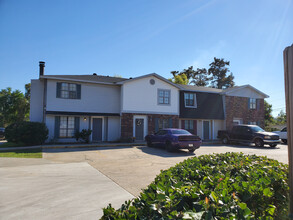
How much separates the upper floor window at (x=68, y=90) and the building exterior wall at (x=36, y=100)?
6.22 feet

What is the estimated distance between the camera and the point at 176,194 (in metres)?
1.95

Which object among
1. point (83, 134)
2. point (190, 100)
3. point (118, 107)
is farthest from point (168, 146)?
point (190, 100)

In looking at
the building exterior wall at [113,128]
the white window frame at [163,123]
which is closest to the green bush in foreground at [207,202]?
the building exterior wall at [113,128]

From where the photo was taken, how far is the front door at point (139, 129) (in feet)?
60.3

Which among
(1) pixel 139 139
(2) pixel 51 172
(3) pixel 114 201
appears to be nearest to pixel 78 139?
(1) pixel 139 139

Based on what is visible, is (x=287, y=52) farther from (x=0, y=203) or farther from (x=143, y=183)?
(x=0, y=203)

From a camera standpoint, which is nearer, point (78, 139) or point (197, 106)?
point (78, 139)

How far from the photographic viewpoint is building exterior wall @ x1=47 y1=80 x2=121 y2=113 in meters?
16.0

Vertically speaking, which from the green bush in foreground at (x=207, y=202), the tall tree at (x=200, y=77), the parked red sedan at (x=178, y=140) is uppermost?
the tall tree at (x=200, y=77)

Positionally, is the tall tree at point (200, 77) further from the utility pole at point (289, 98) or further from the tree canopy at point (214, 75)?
the utility pole at point (289, 98)

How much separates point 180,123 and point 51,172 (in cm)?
1577

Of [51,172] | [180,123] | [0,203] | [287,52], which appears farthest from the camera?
[180,123]

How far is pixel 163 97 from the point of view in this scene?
763 inches

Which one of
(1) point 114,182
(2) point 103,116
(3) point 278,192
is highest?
(2) point 103,116
